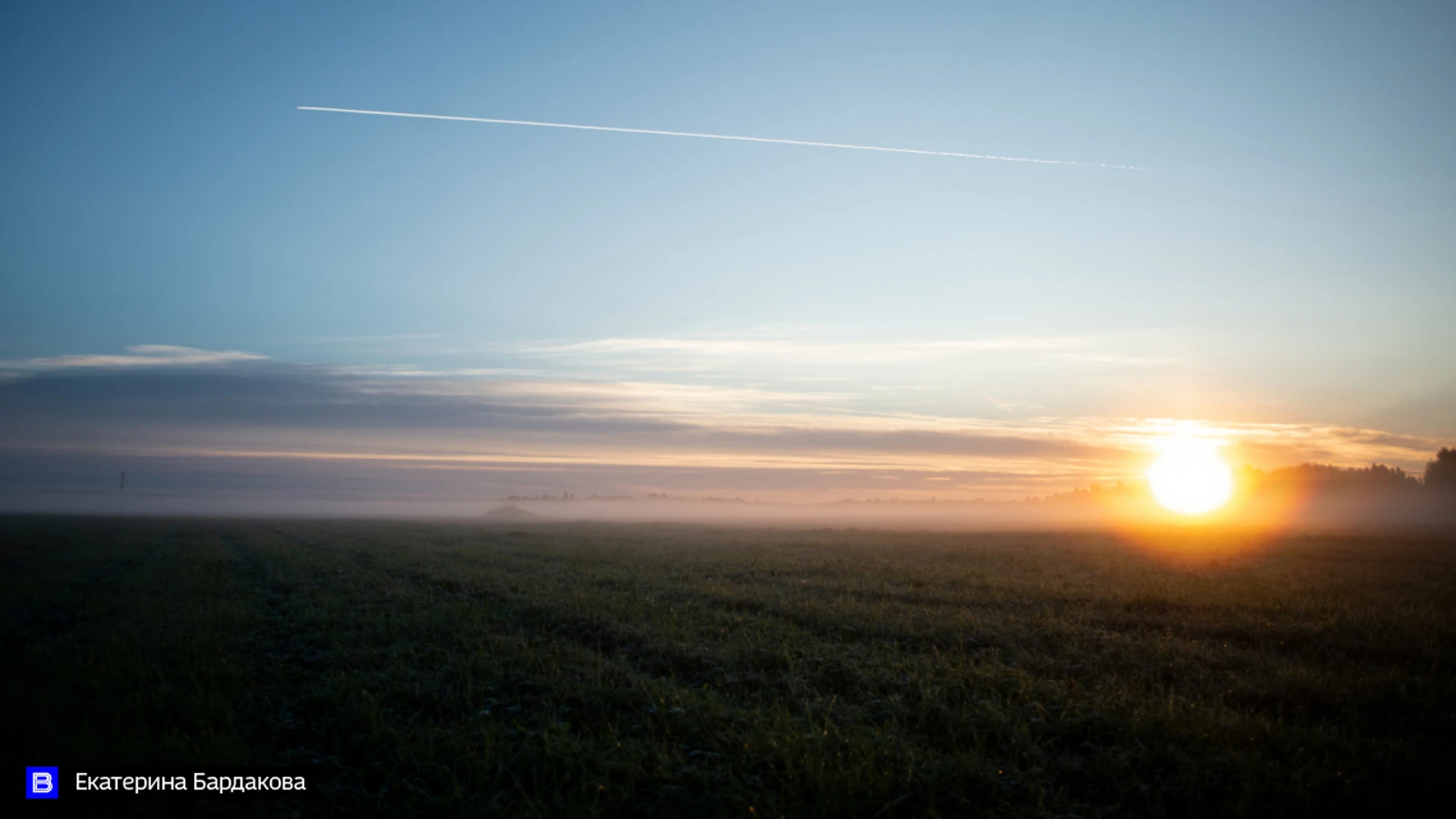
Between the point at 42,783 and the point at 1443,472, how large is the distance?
614ft

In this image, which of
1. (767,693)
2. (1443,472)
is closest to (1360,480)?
(1443,472)

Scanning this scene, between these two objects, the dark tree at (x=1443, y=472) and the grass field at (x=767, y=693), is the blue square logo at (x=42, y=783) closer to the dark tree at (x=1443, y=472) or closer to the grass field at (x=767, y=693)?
the grass field at (x=767, y=693)

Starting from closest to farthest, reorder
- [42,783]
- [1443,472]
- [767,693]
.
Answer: [42,783], [767,693], [1443,472]

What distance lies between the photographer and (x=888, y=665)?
11.6 metres

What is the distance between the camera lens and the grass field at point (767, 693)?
7246mm

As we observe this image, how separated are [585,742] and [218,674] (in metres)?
8.04

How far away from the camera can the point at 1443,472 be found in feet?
403

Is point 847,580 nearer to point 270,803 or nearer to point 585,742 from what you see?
point 585,742

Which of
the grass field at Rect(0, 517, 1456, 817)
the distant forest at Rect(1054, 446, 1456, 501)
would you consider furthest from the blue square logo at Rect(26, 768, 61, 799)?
the distant forest at Rect(1054, 446, 1456, 501)

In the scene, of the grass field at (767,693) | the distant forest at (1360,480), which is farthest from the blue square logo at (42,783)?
the distant forest at (1360,480)

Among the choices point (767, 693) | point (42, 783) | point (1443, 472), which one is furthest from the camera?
point (1443, 472)

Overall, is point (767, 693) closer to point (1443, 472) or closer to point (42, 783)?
point (42, 783)

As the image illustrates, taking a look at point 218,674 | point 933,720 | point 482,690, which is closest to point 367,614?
point 218,674

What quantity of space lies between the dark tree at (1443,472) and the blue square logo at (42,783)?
180559 millimetres
